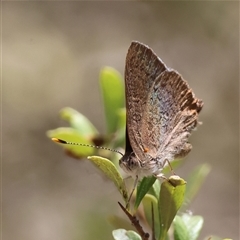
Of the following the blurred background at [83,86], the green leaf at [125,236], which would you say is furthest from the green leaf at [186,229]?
the blurred background at [83,86]

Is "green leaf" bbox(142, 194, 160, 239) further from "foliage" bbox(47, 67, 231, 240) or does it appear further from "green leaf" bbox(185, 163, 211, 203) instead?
"green leaf" bbox(185, 163, 211, 203)

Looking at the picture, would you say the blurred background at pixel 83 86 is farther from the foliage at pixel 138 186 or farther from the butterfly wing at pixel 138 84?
the butterfly wing at pixel 138 84

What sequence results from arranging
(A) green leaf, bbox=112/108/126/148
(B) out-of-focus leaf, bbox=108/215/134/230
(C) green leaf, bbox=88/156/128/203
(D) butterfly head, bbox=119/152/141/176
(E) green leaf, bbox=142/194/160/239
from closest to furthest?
(C) green leaf, bbox=88/156/128/203 < (E) green leaf, bbox=142/194/160/239 < (B) out-of-focus leaf, bbox=108/215/134/230 < (D) butterfly head, bbox=119/152/141/176 < (A) green leaf, bbox=112/108/126/148

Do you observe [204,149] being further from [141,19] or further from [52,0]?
[52,0]

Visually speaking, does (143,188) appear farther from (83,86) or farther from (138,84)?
(83,86)

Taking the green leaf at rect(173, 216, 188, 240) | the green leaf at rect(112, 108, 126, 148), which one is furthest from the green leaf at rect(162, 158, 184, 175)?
the green leaf at rect(173, 216, 188, 240)

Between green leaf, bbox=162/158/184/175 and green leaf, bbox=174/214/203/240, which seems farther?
green leaf, bbox=162/158/184/175

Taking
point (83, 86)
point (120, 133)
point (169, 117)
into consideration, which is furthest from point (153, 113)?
point (83, 86)
